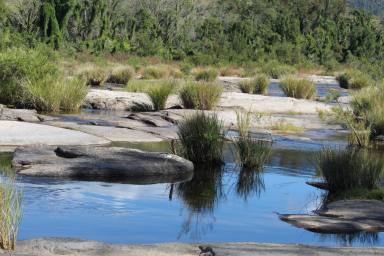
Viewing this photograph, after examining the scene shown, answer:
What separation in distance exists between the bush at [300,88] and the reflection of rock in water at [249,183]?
59.6ft

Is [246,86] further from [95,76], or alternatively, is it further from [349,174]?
[349,174]

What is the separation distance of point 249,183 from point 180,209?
98.9 inches

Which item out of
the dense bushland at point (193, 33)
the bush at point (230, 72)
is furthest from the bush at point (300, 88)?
the dense bushland at point (193, 33)

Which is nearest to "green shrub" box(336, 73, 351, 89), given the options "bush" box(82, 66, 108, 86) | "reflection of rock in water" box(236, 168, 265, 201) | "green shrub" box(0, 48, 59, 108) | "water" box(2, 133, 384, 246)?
"bush" box(82, 66, 108, 86)

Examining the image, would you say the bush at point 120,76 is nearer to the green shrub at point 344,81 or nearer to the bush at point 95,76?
the bush at point 95,76

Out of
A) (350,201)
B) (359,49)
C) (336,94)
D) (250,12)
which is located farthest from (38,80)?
(250,12)

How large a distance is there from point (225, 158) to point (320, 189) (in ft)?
9.66

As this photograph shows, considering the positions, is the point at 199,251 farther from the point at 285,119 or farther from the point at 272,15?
the point at 272,15

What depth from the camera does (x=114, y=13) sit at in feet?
236

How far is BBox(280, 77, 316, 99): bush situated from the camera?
30.9 m

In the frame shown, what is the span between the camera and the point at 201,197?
10359mm

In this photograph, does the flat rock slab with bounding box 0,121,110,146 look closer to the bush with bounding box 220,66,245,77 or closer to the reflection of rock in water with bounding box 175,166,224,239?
the reflection of rock in water with bounding box 175,166,224,239

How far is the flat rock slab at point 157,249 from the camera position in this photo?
268 inches

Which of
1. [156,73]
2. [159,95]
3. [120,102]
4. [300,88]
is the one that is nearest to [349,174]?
[159,95]
